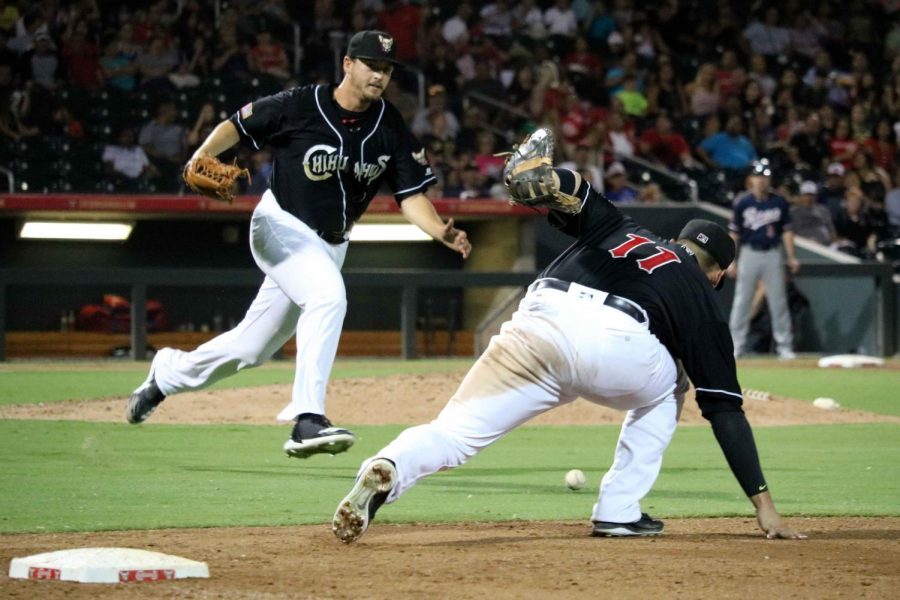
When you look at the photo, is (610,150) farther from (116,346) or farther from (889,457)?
(889,457)

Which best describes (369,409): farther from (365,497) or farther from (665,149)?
(665,149)

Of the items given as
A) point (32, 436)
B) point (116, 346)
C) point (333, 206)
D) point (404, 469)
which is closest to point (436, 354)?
point (116, 346)

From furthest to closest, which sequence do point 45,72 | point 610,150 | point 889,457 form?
point 610,150
point 45,72
point 889,457

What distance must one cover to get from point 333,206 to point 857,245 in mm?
13367

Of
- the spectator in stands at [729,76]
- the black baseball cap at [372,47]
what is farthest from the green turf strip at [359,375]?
the spectator in stands at [729,76]

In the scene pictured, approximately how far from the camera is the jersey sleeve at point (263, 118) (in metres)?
7.27

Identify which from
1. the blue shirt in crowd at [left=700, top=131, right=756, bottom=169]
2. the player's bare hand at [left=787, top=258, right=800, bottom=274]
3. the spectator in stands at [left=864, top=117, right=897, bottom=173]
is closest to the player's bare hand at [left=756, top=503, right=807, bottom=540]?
the player's bare hand at [left=787, top=258, right=800, bottom=274]

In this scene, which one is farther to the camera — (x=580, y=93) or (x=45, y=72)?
(x=580, y=93)

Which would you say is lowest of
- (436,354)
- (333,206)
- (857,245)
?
(436,354)

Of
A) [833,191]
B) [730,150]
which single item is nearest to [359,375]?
[730,150]

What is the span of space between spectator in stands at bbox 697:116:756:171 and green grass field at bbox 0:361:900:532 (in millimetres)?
9216

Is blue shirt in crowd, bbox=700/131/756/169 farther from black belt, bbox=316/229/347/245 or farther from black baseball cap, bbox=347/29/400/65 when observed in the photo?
black baseball cap, bbox=347/29/400/65

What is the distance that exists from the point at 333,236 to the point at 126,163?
9.78m

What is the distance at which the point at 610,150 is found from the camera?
19016mm
